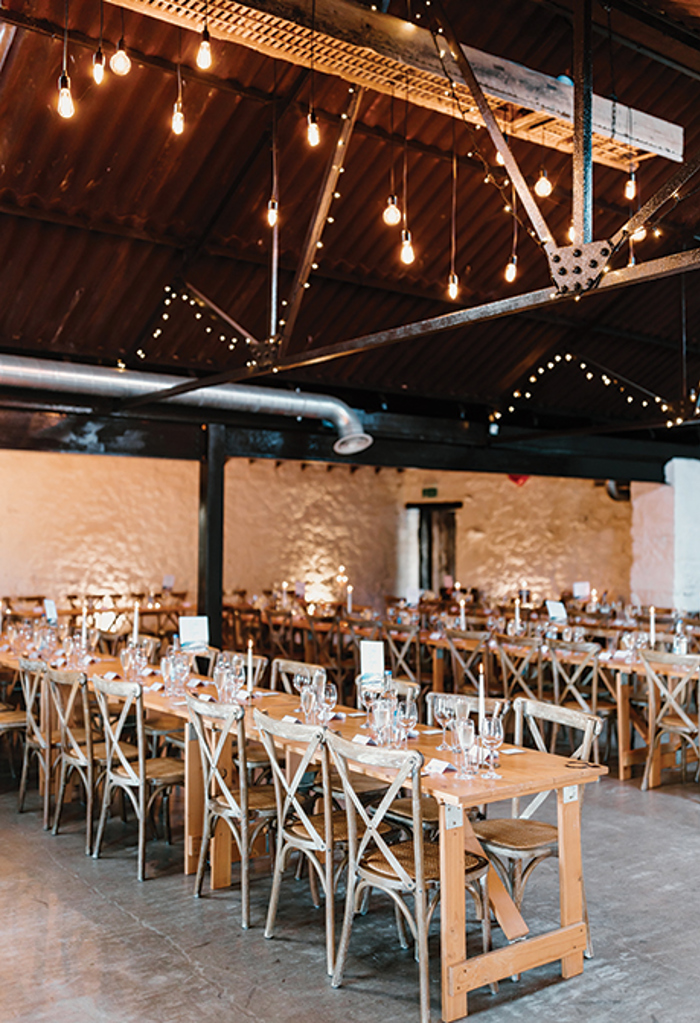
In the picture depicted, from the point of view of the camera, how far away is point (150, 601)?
12914 mm

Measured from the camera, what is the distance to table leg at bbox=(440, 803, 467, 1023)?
346cm

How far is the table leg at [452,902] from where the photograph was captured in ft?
11.4

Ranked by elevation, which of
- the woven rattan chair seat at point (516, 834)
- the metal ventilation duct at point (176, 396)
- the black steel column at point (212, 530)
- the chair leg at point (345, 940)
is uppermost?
the metal ventilation duct at point (176, 396)

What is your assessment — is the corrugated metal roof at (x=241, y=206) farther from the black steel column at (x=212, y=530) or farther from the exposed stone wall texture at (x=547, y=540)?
the exposed stone wall texture at (x=547, y=540)

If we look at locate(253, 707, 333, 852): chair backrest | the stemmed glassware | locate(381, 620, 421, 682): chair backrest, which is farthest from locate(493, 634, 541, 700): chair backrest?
locate(253, 707, 333, 852): chair backrest

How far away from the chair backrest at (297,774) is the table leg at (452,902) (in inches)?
23.8

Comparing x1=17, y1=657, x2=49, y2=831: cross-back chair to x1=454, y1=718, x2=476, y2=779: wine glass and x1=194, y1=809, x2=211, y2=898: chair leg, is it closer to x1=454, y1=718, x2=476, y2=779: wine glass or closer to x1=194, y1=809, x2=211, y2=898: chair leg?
x1=194, y1=809, x2=211, y2=898: chair leg

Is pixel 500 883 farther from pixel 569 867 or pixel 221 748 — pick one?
pixel 221 748

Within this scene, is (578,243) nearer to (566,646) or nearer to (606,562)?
(566,646)

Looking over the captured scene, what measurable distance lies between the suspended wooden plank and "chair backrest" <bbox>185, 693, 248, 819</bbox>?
10.9 feet

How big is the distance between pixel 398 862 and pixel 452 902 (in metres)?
0.25

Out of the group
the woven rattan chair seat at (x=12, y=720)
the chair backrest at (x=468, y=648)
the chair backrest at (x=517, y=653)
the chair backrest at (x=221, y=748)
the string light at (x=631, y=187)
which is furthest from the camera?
the chair backrest at (x=468, y=648)

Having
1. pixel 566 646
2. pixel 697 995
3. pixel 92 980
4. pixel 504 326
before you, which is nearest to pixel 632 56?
pixel 504 326

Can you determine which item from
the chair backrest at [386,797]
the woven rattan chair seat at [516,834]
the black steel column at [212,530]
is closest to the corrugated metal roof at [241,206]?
the black steel column at [212,530]
